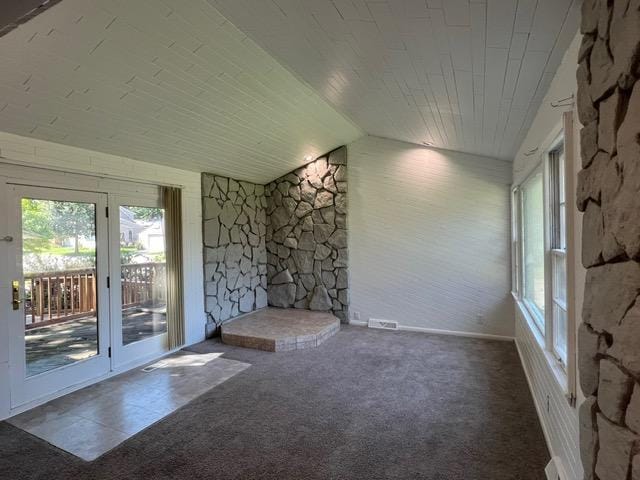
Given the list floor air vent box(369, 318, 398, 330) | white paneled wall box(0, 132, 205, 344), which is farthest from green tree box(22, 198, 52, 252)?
floor air vent box(369, 318, 398, 330)

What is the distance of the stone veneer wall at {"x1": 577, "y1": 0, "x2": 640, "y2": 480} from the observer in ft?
3.17

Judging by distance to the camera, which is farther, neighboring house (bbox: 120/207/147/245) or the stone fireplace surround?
the stone fireplace surround

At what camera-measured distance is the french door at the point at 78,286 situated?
3.09 metres

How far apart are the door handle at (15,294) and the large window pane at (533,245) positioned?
4430 mm

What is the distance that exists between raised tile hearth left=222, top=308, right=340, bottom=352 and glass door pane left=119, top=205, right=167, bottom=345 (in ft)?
3.20

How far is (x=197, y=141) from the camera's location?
4.01 meters

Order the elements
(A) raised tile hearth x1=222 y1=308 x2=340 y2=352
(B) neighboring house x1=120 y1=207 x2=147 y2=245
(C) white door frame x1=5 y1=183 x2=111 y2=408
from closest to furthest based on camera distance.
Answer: (C) white door frame x1=5 y1=183 x2=111 y2=408 < (B) neighboring house x1=120 y1=207 x2=147 y2=245 < (A) raised tile hearth x1=222 y1=308 x2=340 y2=352

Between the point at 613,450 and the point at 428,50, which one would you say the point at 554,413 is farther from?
the point at 428,50

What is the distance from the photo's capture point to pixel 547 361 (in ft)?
7.70

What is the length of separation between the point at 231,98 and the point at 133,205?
69.8 inches

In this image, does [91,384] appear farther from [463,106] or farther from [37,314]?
[463,106]

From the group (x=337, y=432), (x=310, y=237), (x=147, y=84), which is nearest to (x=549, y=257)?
(x=337, y=432)

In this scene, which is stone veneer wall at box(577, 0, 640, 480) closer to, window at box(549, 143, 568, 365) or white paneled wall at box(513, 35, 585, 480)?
white paneled wall at box(513, 35, 585, 480)

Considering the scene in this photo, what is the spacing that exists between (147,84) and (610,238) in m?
3.09
